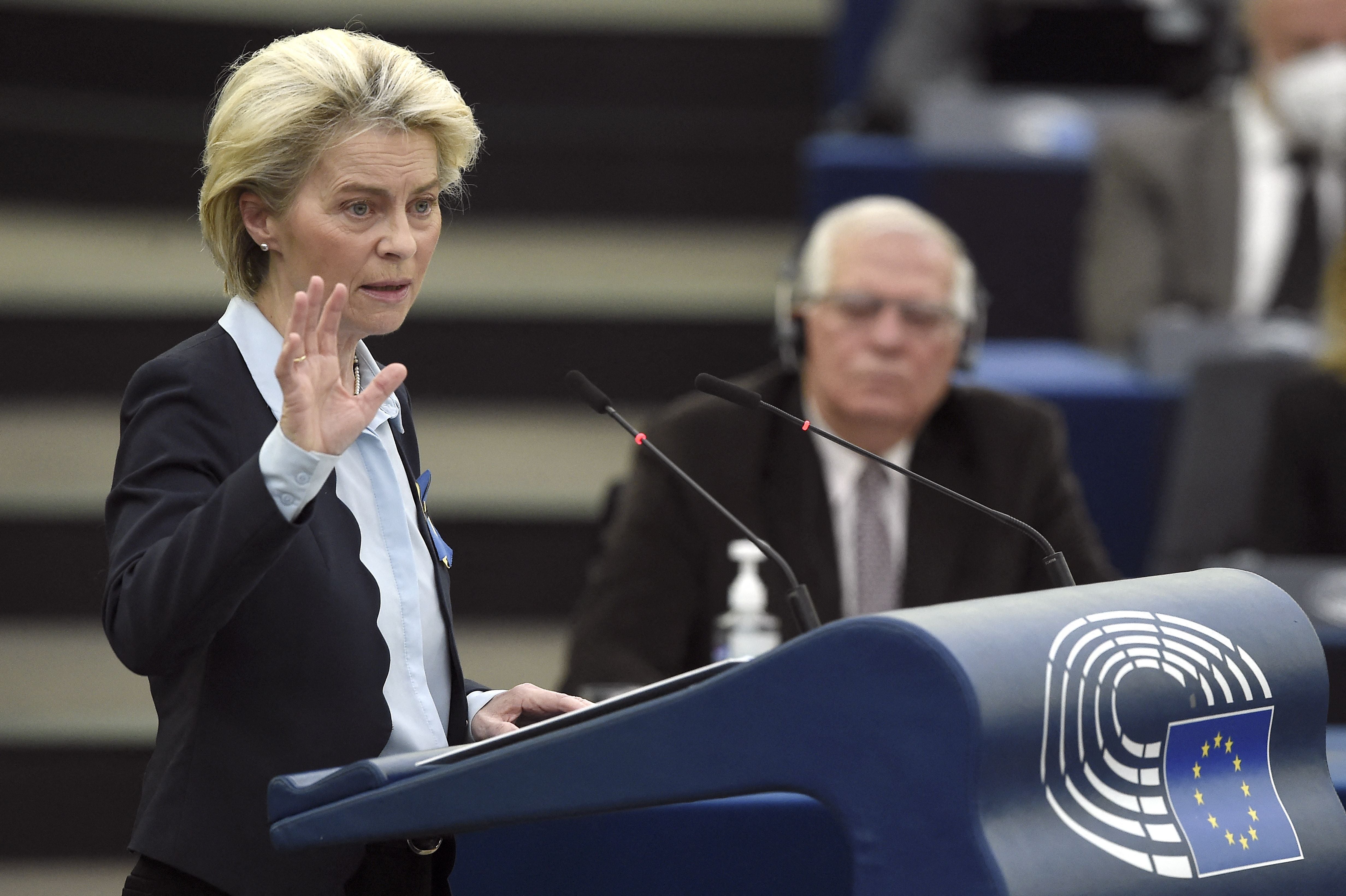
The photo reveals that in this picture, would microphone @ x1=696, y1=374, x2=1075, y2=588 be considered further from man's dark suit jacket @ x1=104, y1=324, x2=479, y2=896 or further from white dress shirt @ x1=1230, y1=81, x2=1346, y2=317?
white dress shirt @ x1=1230, y1=81, x2=1346, y2=317

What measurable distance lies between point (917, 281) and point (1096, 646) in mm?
1345

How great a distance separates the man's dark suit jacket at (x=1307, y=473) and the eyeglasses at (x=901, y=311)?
2.40 feet

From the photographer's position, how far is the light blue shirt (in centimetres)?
98

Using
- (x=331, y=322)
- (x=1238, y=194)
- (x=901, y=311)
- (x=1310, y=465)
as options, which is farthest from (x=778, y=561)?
(x=1238, y=194)

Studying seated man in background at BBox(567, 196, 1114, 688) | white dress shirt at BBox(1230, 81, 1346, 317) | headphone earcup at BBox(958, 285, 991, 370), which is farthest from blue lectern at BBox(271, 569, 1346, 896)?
white dress shirt at BBox(1230, 81, 1346, 317)

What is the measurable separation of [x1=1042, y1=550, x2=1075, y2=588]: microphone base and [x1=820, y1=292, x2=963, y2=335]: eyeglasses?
3.58ft

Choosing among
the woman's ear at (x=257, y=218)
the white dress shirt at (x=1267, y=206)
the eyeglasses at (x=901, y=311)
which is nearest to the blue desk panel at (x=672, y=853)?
the woman's ear at (x=257, y=218)

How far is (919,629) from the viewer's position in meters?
0.79

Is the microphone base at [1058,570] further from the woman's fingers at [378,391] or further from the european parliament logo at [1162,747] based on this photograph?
the woman's fingers at [378,391]

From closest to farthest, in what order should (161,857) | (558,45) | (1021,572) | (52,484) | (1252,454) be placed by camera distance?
(161,857) < (1021,572) < (1252,454) < (52,484) < (558,45)

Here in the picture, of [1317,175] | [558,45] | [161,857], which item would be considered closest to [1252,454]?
[1317,175]

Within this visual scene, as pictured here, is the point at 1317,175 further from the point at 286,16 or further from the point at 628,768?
the point at 628,768

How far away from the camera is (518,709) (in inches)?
42.4

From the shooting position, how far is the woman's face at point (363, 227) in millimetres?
965
